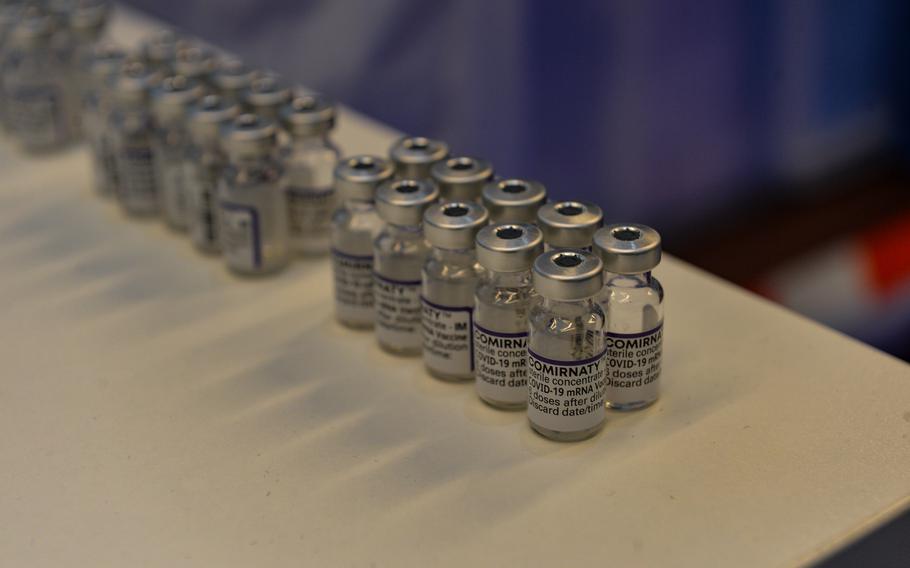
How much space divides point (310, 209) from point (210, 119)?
0.12 meters

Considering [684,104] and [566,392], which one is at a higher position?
[566,392]

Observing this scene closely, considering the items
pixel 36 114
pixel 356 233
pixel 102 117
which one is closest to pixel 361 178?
pixel 356 233

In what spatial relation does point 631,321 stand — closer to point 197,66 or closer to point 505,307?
point 505,307

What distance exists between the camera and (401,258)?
0.90 metres

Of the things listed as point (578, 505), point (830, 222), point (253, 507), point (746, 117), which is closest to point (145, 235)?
point (253, 507)

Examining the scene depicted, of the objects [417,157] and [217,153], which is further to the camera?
[217,153]

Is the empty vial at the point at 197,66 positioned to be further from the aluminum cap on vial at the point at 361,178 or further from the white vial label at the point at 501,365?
the white vial label at the point at 501,365

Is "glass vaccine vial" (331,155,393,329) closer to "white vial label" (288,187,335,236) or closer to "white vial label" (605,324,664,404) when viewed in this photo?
"white vial label" (288,187,335,236)

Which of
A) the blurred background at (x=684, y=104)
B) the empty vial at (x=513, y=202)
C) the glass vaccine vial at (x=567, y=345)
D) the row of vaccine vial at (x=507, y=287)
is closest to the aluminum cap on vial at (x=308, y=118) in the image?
the row of vaccine vial at (x=507, y=287)

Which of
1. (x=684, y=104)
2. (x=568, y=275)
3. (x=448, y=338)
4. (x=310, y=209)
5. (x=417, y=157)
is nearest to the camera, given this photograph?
(x=568, y=275)

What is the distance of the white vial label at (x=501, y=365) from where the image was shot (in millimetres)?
808

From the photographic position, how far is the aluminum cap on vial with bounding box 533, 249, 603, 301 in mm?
751

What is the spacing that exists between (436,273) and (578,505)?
0.67 ft

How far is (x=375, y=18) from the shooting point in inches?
65.5
